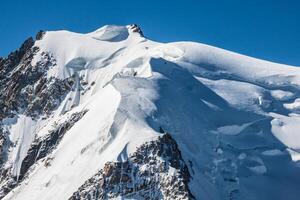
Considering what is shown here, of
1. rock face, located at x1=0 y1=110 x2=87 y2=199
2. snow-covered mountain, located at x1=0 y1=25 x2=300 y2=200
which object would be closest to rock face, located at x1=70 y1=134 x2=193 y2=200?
snow-covered mountain, located at x1=0 y1=25 x2=300 y2=200

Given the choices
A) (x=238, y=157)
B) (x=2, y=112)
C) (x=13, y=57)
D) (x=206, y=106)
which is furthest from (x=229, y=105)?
(x=13, y=57)

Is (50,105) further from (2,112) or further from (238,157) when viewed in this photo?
(238,157)

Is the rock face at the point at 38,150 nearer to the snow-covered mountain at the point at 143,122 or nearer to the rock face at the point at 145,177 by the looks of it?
the snow-covered mountain at the point at 143,122

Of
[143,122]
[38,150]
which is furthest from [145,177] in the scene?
[38,150]

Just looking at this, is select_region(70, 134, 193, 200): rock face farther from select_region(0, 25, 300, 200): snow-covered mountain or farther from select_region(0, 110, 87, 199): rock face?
select_region(0, 110, 87, 199): rock face

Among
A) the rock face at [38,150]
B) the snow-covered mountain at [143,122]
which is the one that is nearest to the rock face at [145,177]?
the snow-covered mountain at [143,122]
